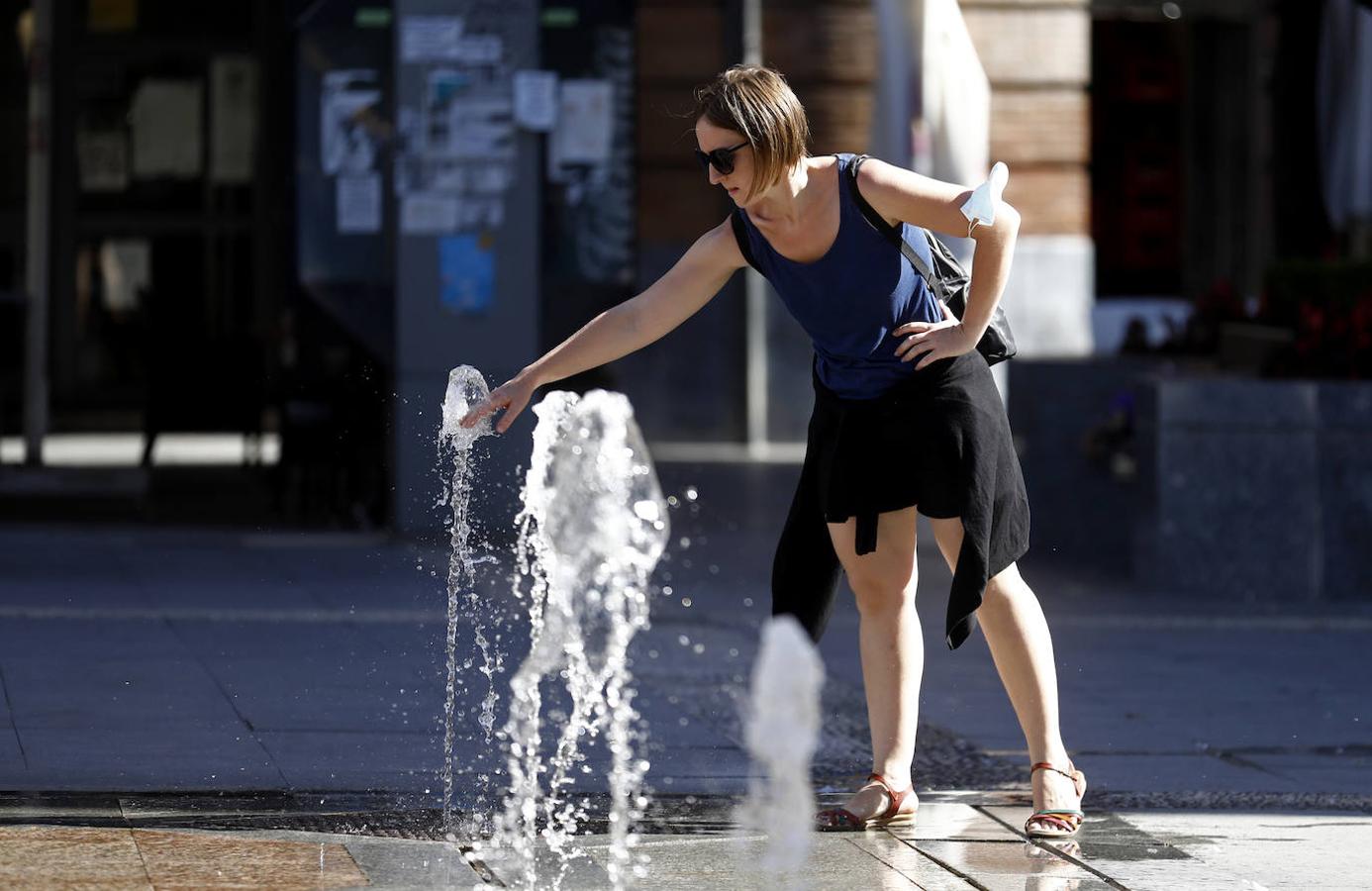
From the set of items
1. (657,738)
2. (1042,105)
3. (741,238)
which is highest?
(1042,105)

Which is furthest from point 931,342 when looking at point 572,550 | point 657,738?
point 657,738

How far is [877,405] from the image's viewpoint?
5.32m

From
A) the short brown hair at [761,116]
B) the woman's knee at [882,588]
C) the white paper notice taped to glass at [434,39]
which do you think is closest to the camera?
the short brown hair at [761,116]

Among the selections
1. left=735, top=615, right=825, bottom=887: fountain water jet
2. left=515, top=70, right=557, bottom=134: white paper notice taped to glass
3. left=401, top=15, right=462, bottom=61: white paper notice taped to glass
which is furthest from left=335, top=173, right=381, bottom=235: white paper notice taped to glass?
left=735, top=615, right=825, bottom=887: fountain water jet

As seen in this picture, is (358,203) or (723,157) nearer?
(723,157)

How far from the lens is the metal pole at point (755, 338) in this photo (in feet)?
56.2

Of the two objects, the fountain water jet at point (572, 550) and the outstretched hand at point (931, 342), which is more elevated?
the outstretched hand at point (931, 342)

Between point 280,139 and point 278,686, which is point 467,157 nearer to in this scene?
point 278,686

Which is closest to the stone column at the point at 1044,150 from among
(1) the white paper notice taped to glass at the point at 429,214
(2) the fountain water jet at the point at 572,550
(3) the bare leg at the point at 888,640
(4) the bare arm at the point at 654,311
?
(1) the white paper notice taped to glass at the point at 429,214

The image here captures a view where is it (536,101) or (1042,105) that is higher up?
(1042,105)

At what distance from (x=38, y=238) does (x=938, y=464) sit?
31.7 ft

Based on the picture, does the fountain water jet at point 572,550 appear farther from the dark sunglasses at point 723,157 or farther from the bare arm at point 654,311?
the dark sunglasses at point 723,157

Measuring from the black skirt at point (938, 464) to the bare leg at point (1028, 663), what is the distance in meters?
0.08

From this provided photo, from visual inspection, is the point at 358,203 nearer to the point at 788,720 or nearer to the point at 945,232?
the point at 945,232
